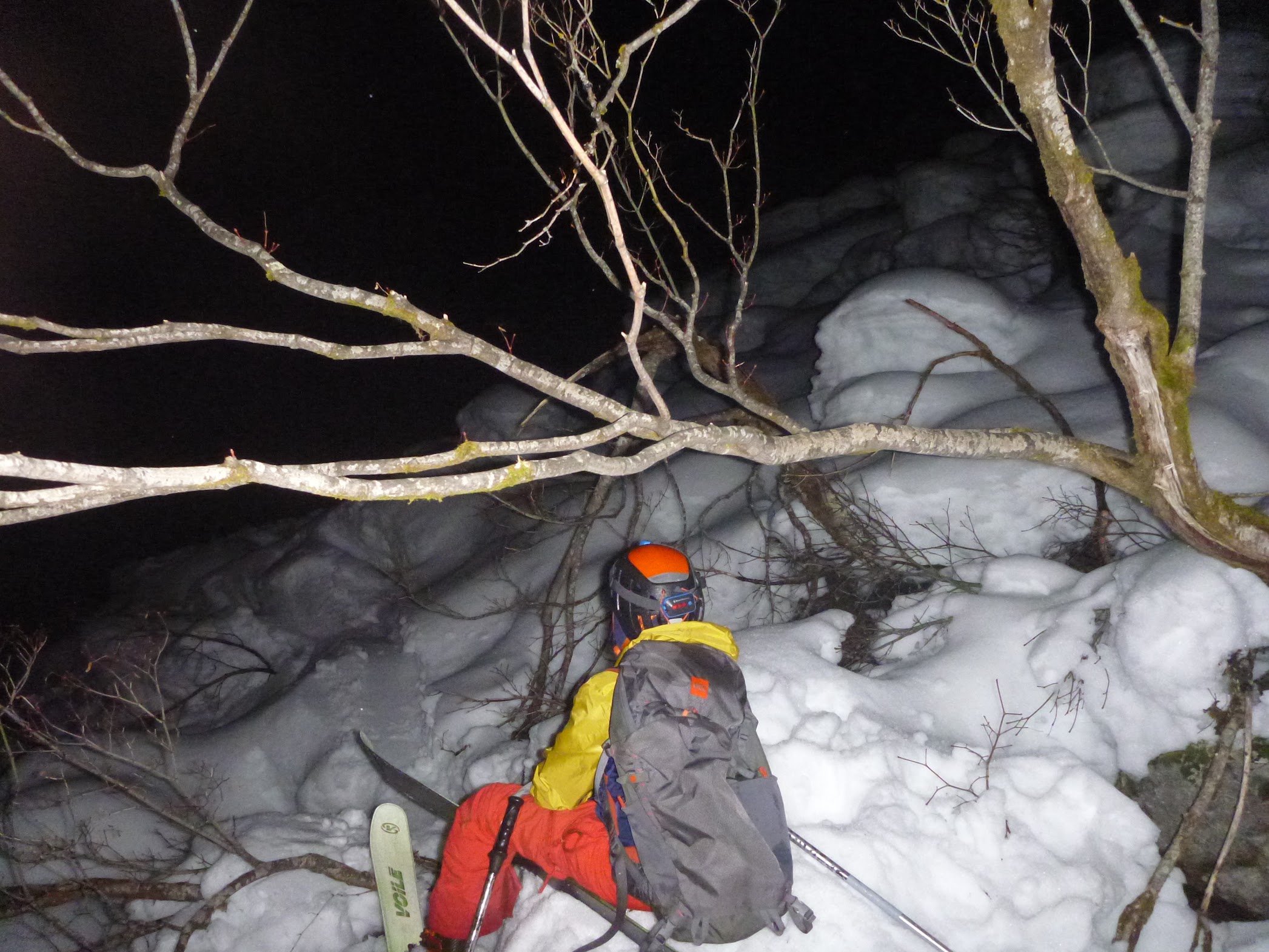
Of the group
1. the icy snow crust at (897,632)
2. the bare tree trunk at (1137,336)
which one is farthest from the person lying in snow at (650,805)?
the bare tree trunk at (1137,336)

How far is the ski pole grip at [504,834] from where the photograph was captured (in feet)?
9.09

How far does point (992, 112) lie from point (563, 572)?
12.5m

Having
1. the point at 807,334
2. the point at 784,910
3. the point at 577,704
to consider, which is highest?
the point at 807,334

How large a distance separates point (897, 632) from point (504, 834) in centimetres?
265

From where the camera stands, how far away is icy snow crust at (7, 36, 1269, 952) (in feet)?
10.4

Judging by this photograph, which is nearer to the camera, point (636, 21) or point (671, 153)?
point (671, 153)

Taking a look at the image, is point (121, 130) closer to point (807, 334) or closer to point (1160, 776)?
point (807, 334)

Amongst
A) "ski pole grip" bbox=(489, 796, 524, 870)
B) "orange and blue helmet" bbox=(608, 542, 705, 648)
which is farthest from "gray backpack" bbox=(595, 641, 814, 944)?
"ski pole grip" bbox=(489, 796, 524, 870)

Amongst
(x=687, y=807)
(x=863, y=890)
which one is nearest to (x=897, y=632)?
(x=863, y=890)

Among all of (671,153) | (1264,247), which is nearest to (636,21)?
(671,153)

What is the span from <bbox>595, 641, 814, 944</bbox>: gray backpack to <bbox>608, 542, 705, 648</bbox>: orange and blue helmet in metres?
0.34

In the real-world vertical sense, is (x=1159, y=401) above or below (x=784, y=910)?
above

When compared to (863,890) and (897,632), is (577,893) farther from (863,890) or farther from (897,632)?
(897,632)

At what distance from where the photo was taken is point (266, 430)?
2216cm
